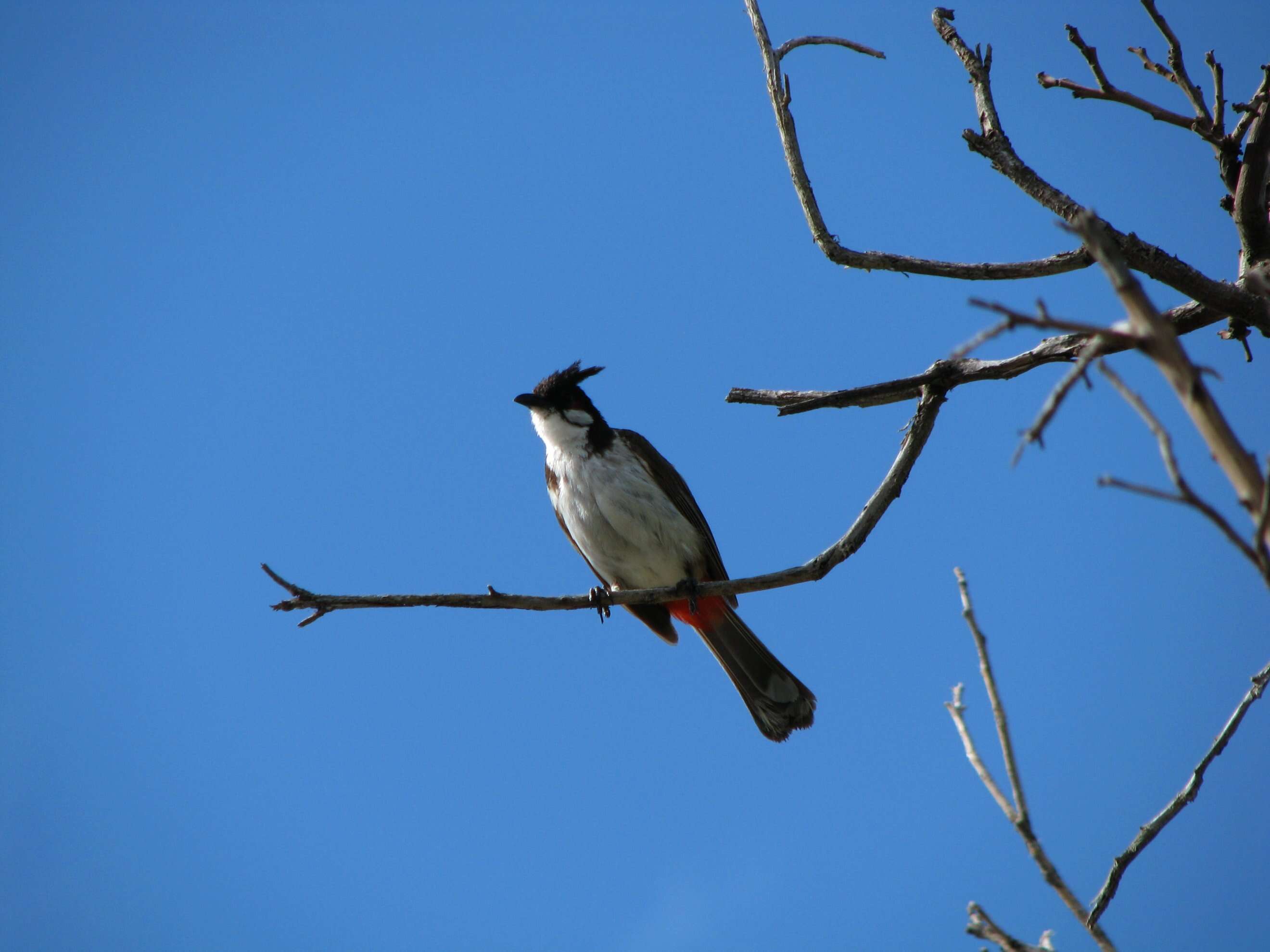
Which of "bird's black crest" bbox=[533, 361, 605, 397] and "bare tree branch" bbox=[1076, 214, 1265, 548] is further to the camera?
"bird's black crest" bbox=[533, 361, 605, 397]

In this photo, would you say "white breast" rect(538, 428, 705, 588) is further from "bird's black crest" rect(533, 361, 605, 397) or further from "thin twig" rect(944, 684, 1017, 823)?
"thin twig" rect(944, 684, 1017, 823)

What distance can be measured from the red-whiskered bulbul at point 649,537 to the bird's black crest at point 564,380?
8 cm

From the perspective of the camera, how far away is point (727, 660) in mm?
5461

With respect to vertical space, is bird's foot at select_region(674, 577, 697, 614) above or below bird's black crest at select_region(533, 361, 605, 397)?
below

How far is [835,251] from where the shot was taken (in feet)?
10.4

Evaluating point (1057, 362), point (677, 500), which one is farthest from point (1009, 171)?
point (677, 500)

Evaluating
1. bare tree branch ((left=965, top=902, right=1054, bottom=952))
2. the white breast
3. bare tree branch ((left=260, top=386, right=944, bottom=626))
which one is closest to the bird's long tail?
the white breast

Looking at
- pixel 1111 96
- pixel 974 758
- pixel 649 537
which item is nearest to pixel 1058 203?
pixel 1111 96

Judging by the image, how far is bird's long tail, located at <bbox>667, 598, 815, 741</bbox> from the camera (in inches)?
210

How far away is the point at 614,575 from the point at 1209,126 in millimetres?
3832

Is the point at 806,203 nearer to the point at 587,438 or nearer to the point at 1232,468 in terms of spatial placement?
the point at 1232,468

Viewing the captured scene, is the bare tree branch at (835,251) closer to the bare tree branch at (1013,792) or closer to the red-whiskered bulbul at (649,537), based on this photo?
the bare tree branch at (1013,792)

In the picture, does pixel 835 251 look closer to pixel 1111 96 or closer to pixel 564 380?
pixel 1111 96

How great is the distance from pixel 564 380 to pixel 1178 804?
4686mm
